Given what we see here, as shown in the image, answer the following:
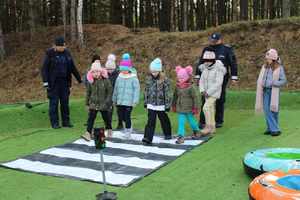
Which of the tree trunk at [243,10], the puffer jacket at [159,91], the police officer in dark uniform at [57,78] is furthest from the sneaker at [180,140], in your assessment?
the tree trunk at [243,10]

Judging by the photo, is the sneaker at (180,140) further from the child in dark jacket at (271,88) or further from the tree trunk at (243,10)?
the tree trunk at (243,10)

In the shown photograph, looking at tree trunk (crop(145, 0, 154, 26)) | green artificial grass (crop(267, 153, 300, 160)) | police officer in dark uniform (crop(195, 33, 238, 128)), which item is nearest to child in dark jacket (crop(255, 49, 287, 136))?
police officer in dark uniform (crop(195, 33, 238, 128))

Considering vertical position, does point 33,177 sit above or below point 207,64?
below

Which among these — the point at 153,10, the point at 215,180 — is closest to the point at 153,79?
the point at 215,180

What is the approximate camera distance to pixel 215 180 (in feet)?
21.4

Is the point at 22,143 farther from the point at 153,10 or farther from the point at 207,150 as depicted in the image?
the point at 153,10

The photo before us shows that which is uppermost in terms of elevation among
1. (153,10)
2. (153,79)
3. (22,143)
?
(153,10)

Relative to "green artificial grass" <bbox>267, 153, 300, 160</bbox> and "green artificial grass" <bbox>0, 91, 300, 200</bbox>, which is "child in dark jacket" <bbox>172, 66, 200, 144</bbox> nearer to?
"green artificial grass" <bbox>0, 91, 300, 200</bbox>

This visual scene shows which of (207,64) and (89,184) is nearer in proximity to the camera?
(89,184)

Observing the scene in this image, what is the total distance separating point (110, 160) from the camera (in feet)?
25.6

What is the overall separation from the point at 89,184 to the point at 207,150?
247cm

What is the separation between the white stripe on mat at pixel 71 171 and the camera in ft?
22.0

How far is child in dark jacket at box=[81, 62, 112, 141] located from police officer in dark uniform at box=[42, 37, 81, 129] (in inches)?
66.4

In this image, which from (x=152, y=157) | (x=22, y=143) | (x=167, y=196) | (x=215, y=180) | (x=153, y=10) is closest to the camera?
(x=167, y=196)
